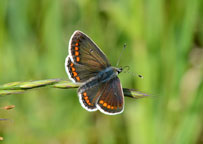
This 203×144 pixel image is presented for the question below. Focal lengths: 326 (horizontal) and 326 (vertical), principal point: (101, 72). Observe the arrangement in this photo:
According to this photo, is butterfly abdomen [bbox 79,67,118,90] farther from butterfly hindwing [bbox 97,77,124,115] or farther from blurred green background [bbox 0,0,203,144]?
blurred green background [bbox 0,0,203,144]

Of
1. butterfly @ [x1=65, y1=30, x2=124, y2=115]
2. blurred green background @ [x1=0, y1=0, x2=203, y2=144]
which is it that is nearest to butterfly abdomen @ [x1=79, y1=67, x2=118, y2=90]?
butterfly @ [x1=65, y1=30, x2=124, y2=115]

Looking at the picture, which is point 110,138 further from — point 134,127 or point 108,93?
point 108,93

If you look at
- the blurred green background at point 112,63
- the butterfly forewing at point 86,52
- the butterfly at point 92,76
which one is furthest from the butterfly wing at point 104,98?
the blurred green background at point 112,63

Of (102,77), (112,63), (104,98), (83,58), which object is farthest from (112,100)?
(112,63)

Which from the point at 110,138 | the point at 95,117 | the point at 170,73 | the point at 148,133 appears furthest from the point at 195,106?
the point at 95,117

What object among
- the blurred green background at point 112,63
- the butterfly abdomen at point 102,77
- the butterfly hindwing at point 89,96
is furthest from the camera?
the blurred green background at point 112,63

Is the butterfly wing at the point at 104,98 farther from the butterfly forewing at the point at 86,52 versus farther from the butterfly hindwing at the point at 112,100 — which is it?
the butterfly forewing at the point at 86,52
